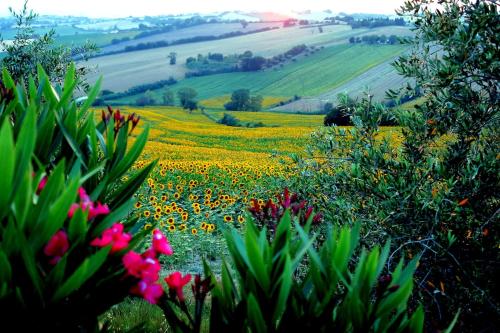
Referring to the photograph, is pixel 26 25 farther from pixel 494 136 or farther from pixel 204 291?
pixel 204 291

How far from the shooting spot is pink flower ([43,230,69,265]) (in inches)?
80.4

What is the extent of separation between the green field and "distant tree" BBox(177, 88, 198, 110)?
15.4 feet

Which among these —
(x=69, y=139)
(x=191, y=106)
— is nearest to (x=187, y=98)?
(x=191, y=106)

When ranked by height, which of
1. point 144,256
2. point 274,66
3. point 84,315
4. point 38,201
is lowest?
point 274,66

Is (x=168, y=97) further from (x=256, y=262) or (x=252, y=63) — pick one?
(x=256, y=262)

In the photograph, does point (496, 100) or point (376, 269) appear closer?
point (376, 269)

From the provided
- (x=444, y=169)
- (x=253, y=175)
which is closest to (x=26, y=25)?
(x=253, y=175)

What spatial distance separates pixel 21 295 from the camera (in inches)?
77.7

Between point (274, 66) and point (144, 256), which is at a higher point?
point (144, 256)

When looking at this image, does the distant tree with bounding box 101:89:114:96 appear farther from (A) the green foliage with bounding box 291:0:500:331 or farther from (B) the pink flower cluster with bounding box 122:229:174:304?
(B) the pink flower cluster with bounding box 122:229:174:304

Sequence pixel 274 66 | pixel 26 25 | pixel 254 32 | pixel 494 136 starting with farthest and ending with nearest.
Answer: pixel 254 32, pixel 274 66, pixel 26 25, pixel 494 136

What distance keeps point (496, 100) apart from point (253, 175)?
1033cm

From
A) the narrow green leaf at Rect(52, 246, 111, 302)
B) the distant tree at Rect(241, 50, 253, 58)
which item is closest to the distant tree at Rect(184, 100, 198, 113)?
the distant tree at Rect(241, 50, 253, 58)

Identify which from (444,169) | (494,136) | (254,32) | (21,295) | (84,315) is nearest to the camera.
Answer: (21,295)
